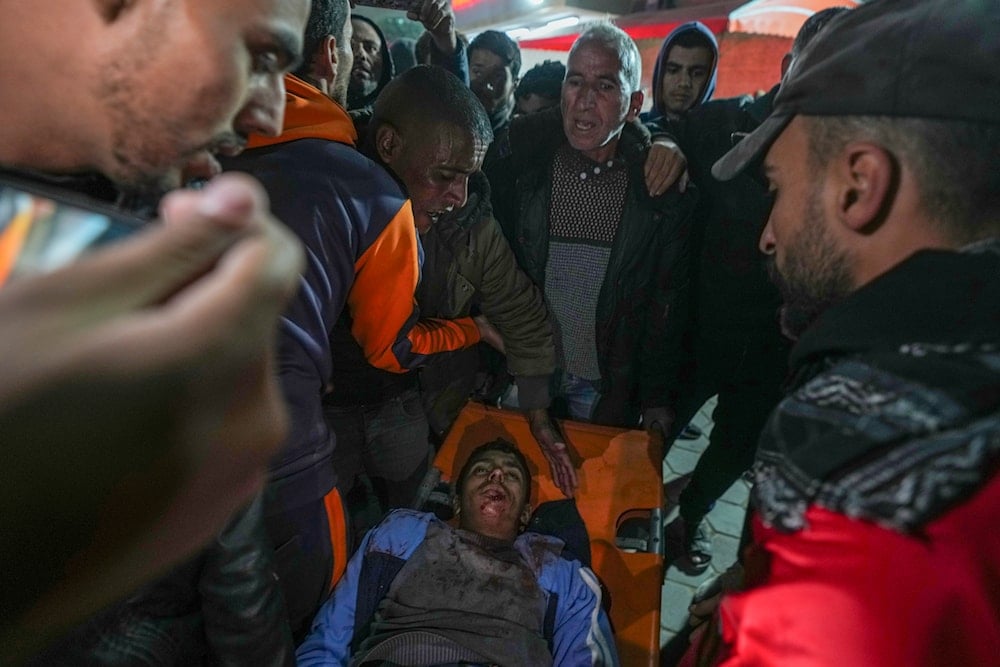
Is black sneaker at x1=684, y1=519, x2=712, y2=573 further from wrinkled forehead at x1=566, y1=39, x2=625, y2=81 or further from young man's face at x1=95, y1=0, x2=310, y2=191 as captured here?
young man's face at x1=95, y1=0, x2=310, y2=191

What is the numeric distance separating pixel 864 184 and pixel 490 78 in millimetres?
3499

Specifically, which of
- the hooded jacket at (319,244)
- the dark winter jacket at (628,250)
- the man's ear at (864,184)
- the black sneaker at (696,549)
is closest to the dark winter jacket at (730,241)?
the dark winter jacket at (628,250)

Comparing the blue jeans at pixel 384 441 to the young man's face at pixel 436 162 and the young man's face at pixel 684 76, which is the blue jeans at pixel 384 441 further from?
the young man's face at pixel 684 76

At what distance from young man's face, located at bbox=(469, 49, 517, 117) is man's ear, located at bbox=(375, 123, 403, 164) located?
2292 mm

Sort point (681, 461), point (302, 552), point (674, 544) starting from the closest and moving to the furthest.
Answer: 1. point (302, 552)
2. point (674, 544)
3. point (681, 461)

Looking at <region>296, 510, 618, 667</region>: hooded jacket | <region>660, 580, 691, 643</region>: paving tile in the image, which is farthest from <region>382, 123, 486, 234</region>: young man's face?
<region>660, 580, 691, 643</region>: paving tile

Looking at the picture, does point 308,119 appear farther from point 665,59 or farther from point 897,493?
point 665,59

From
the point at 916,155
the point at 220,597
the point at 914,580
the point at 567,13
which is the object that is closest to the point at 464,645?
the point at 220,597

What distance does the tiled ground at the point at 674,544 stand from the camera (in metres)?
2.64

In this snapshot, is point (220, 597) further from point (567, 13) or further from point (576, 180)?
point (567, 13)

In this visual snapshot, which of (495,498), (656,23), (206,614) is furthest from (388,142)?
(656,23)

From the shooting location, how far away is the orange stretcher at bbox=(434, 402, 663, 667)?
2150 millimetres

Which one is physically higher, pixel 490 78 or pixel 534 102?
pixel 490 78

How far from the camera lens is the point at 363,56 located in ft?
10.5
